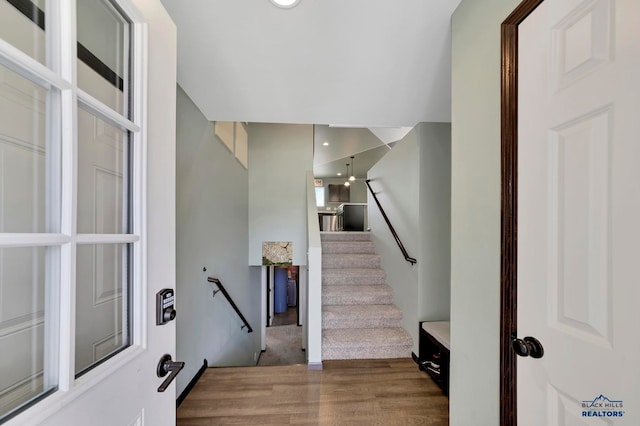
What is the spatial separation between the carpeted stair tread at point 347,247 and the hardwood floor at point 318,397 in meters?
1.76

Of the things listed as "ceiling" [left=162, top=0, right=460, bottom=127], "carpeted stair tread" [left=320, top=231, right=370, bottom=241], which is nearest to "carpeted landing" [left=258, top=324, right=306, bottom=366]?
"carpeted stair tread" [left=320, top=231, right=370, bottom=241]

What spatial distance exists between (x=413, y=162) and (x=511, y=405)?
Answer: 228cm

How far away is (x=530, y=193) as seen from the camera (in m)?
0.89

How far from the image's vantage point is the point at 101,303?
28.4 inches

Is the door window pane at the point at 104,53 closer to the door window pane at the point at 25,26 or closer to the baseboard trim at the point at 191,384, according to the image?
the door window pane at the point at 25,26

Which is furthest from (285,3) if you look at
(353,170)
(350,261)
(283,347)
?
(353,170)

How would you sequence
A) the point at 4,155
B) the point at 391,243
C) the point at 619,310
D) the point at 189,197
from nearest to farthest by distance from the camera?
the point at 4,155 < the point at 619,310 < the point at 189,197 < the point at 391,243

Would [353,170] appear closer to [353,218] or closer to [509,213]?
[353,218]

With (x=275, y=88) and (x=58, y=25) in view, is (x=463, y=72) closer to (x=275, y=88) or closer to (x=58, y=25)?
(x=275, y=88)

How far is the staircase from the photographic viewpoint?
2627mm

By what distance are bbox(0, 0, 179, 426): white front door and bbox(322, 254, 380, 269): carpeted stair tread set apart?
2859mm

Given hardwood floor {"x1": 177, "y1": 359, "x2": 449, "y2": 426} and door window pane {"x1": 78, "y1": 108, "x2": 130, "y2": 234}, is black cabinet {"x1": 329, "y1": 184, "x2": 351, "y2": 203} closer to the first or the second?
hardwood floor {"x1": 177, "y1": 359, "x2": 449, "y2": 426}

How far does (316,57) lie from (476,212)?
132 centimetres

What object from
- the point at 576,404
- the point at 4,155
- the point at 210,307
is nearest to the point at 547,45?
the point at 576,404
